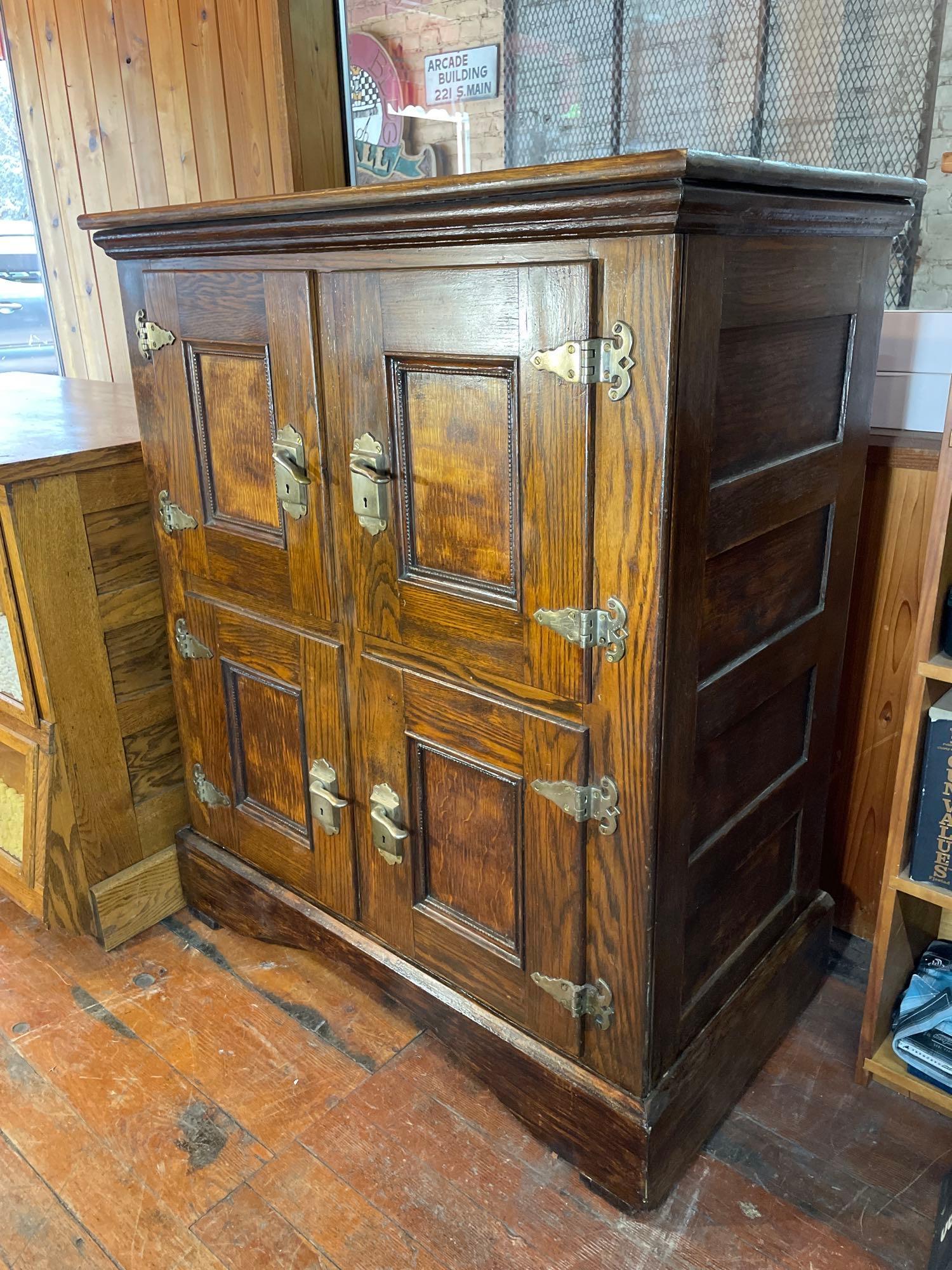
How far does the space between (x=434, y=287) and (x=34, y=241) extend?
2.23 m

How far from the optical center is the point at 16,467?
1568 mm

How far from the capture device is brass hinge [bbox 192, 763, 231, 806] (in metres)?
1.84

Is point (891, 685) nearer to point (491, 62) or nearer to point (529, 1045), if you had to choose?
point (529, 1045)

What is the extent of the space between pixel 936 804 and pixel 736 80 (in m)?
1.19

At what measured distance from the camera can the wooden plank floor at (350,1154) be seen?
132 centimetres

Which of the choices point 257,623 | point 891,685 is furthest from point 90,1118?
point 891,685

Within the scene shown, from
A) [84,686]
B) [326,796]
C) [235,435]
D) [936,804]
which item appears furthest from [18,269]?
[936,804]

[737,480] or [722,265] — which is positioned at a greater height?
[722,265]

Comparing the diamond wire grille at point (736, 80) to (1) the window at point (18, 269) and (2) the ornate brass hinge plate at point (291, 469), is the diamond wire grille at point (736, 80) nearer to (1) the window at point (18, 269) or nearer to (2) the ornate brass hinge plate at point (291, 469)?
(2) the ornate brass hinge plate at point (291, 469)

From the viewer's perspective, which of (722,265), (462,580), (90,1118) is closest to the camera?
(722,265)

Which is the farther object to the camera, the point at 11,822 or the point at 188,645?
the point at 11,822

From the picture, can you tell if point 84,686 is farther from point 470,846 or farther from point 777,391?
point 777,391

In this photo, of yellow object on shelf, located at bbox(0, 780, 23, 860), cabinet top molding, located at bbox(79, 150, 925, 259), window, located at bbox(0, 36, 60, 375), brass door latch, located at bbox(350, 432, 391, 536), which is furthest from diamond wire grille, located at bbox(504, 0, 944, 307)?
window, located at bbox(0, 36, 60, 375)

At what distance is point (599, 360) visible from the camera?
102 centimetres
